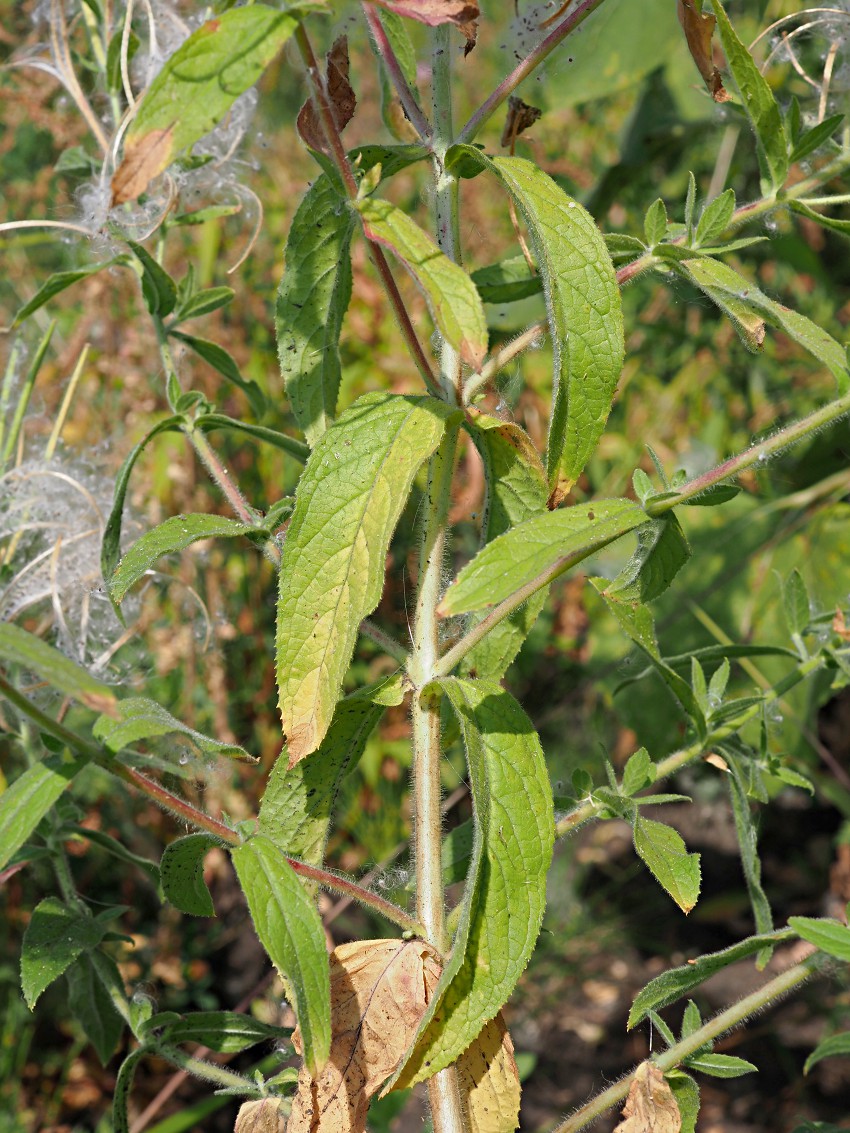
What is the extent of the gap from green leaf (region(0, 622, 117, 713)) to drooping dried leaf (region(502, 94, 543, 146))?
24.1 inches

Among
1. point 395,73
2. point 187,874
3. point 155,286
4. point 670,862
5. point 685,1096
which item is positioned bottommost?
point 685,1096

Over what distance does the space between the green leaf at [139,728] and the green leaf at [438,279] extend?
1.03ft

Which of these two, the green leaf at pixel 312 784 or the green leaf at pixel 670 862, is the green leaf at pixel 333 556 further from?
the green leaf at pixel 670 862

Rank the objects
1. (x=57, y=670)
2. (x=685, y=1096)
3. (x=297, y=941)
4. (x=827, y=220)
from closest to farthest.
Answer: (x=57, y=670) → (x=297, y=941) → (x=827, y=220) → (x=685, y=1096)

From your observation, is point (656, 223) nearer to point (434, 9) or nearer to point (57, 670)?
point (434, 9)

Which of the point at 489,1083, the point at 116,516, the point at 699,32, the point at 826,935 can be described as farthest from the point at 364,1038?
the point at 699,32

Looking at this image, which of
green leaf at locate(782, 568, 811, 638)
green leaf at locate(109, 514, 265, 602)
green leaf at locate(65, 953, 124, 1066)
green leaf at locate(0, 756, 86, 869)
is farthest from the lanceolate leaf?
green leaf at locate(65, 953, 124, 1066)

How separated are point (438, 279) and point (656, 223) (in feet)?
0.75

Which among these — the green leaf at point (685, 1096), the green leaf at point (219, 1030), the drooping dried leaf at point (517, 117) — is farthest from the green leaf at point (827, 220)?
the green leaf at point (219, 1030)

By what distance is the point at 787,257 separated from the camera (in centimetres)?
226

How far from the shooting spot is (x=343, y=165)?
2.43 ft

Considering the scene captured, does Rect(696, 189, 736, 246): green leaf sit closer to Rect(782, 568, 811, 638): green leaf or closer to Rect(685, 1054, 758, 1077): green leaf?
Rect(782, 568, 811, 638): green leaf

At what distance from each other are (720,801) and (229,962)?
45.3 inches

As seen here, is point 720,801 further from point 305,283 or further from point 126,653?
point 305,283
